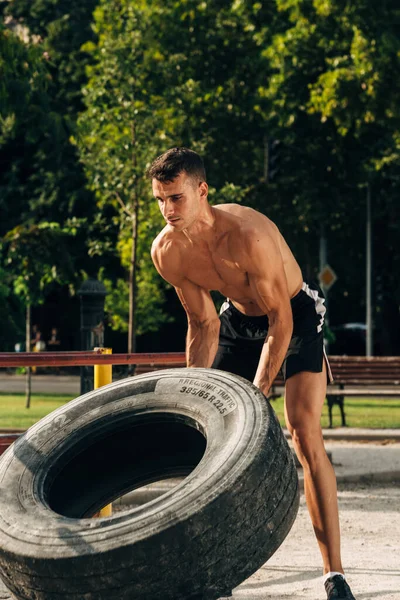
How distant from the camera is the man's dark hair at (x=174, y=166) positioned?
457cm

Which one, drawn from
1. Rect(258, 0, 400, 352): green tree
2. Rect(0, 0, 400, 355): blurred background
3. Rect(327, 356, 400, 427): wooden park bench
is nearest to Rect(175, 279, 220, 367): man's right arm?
Rect(0, 0, 400, 355): blurred background

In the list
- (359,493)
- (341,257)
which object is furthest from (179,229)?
(341,257)

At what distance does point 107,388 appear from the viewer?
16.8 ft

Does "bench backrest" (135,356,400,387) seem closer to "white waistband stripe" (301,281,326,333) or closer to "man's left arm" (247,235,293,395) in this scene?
"white waistband stripe" (301,281,326,333)

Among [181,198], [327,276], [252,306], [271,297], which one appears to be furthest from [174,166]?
Result: [327,276]

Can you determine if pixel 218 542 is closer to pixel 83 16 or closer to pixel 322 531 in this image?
pixel 322 531

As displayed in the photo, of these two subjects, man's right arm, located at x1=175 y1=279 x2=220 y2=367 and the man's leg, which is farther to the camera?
man's right arm, located at x1=175 y1=279 x2=220 y2=367

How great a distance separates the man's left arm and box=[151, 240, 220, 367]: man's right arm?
1.52ft

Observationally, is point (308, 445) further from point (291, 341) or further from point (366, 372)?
point (366, 372)

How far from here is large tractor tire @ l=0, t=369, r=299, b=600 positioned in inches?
155

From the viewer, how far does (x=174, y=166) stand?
4578 millimetres

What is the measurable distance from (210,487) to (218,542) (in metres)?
0.21

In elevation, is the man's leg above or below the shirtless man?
below

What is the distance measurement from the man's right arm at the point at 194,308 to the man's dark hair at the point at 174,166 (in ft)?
1.64
